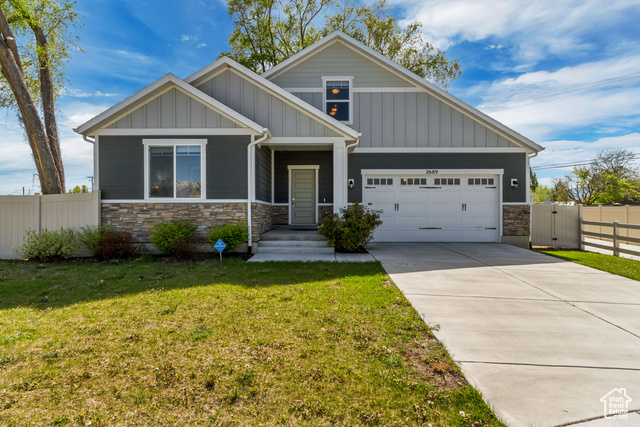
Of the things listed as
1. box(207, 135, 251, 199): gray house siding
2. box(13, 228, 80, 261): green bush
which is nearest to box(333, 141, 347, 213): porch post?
box(207, 135, 251, 199): gray house siding

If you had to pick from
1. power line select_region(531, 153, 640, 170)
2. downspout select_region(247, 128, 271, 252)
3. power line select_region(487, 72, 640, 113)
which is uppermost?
power line select_region(487, 72, 640, 113)

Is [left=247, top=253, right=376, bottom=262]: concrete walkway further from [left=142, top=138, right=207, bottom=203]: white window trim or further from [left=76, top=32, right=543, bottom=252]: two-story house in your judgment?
[left=142, top=138, right=207, bottom=203]: white window trim

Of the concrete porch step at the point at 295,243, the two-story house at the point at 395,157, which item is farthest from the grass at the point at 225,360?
the two-story house at the point at 395,157

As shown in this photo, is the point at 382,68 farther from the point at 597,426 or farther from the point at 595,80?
the point at 595,80

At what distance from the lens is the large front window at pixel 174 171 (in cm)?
810

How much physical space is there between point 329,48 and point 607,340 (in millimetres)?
10972

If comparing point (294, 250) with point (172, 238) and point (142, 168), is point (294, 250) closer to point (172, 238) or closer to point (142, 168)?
point (172, 238)

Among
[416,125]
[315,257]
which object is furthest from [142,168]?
[416,125]

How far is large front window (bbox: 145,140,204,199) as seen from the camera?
26.6 feet

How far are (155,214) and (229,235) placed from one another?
86.6 inches

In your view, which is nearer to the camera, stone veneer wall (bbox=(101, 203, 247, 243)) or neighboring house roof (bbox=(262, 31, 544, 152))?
stone veneer wall (bbox=(101, 203, 247, 243))

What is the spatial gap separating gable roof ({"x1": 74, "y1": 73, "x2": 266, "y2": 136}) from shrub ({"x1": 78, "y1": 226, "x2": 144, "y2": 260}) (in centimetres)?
262

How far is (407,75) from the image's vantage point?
10.5 metres

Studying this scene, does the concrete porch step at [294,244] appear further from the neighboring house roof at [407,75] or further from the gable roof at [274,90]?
the neighboring house roof at [407,75]
